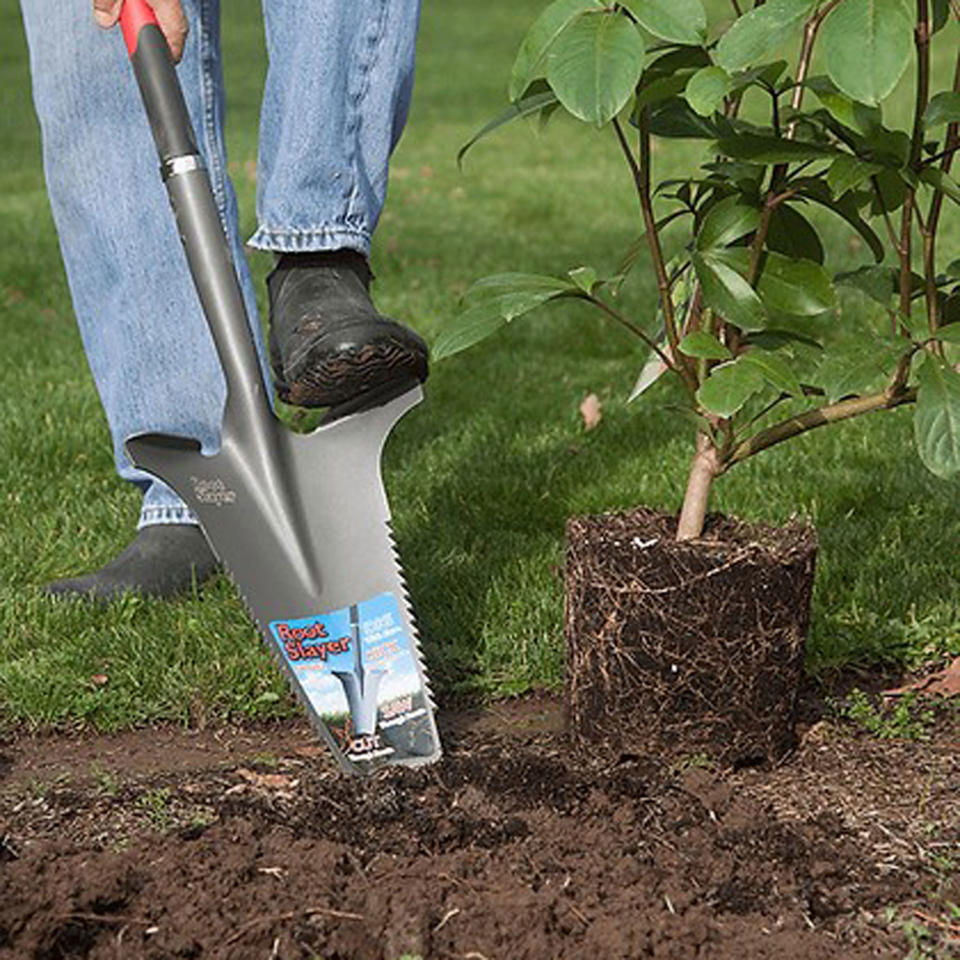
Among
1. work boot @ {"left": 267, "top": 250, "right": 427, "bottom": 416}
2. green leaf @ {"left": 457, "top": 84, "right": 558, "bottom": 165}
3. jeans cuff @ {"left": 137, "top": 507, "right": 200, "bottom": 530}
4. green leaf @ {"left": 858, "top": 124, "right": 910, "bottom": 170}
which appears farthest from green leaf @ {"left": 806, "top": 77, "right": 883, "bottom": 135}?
jeans cuff @ {"left": 137, "top": 507, "right": 200, "bottom": 530}

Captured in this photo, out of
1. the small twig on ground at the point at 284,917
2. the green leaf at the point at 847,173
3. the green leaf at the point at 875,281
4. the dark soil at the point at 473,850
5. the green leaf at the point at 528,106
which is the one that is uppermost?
the green leaf at the point at 528,106

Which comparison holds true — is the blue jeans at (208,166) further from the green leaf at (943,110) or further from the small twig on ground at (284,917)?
the small twig on ground at (284,917)

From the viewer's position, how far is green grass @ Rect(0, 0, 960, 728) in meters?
2.92

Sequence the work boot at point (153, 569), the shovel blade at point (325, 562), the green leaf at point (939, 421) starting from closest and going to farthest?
1. the green leaf at point (939, 421)
2. the shovel blade at point (325, 562)
3. the work boot at point (153, 569)

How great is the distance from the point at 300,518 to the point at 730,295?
72 cm

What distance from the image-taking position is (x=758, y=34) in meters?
2.03

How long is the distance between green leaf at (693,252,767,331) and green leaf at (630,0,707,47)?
35 cm

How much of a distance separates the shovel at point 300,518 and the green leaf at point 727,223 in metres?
0.57

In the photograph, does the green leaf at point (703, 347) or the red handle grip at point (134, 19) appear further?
the red handle grip at point (134, 19)

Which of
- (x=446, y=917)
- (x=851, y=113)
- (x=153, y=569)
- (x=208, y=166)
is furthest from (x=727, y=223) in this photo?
(x=153, y=569)

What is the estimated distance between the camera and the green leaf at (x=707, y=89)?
2105 mm

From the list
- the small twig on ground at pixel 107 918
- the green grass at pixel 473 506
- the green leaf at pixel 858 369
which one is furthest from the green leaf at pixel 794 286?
the small twig on ground at pixel 107 918

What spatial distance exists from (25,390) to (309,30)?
7.54 ft

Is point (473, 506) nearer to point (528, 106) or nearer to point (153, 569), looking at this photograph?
point (153, 569)
